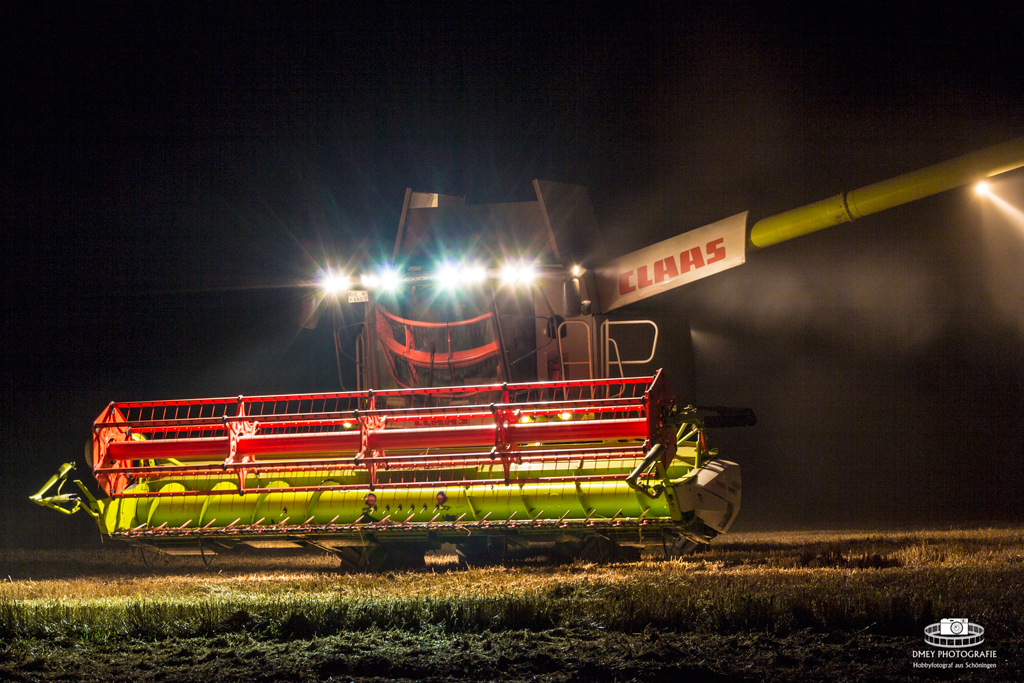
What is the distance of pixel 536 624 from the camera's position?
4.23 m

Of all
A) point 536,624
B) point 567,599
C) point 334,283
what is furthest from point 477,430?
point 334,283

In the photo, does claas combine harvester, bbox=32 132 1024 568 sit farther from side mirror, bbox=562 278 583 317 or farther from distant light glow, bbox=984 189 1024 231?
distant light glow, bbox=984 189 1024 231

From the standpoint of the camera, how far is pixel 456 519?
20.1ft

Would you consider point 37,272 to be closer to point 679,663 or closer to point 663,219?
point 663,219

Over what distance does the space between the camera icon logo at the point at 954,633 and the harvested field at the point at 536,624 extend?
0.05 meters

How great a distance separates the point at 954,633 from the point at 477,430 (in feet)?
10.6

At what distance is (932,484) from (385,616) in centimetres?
1112

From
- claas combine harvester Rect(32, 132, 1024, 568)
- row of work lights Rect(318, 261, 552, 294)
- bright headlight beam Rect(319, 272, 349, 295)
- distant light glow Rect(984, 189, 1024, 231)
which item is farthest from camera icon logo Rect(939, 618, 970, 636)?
distant light glow Rect(984, 189, 1024, 231)

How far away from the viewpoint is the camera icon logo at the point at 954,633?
353cm

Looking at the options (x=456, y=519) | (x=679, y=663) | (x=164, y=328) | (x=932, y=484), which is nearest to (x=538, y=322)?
(x=456, y=519)

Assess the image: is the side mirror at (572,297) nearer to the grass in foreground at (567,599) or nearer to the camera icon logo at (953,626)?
the grass in foreground at (567,599)

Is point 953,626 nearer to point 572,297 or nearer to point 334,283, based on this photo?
point 572,297

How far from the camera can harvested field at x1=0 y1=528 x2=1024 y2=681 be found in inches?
135

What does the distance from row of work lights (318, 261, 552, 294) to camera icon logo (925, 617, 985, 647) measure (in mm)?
4677
